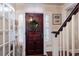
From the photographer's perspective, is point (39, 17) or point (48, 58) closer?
point (48, 58)

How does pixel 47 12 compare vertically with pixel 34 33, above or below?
above

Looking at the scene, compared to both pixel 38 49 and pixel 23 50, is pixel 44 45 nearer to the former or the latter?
pixel 38 49

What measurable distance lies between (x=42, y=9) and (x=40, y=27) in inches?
13.8

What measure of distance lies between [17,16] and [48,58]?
5.19ft

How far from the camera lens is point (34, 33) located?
2480mm

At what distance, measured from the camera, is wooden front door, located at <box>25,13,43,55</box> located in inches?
95.4

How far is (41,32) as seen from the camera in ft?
8.48

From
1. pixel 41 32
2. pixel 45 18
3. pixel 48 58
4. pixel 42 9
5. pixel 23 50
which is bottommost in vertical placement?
pixel 23 50

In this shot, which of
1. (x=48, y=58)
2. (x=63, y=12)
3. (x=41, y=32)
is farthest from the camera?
(x=41, y=32)

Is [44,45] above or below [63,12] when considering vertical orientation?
below

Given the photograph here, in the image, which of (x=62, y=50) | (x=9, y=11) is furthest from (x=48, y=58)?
(x=9, y=11)

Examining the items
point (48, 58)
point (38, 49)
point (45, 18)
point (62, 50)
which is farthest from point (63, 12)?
point (48, 58)

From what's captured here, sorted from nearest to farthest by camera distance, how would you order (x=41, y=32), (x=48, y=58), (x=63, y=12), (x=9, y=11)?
(x=48, y=58), (x=9, y=11), (x=63, y=12), (x=41, y=32)

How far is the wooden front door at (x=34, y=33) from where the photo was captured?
2424 mm
